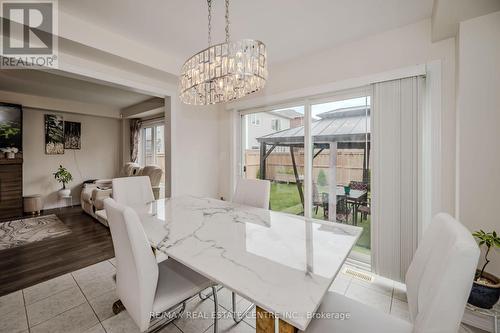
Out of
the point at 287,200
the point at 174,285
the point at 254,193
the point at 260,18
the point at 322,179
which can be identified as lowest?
the point at 174,285

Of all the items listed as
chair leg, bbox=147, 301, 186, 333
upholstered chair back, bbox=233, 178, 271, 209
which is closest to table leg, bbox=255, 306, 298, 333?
chair leg, bbox=147, 301, 186, 333

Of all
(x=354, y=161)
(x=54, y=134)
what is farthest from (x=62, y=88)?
(x=354, y=161)

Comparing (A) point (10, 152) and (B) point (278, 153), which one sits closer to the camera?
(B) point (278, 153)

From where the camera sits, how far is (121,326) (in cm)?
160

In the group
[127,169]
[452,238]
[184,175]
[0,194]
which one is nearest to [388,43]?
[452,238]

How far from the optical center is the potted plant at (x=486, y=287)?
1411 millimetres

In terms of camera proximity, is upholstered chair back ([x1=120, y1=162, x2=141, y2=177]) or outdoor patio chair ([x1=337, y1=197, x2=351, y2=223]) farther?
upholstered chair back ([x1=120, y1=162, x2=141, y2=177])

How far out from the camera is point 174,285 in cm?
133

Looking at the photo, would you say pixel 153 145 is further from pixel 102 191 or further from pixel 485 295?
pixel 485 295

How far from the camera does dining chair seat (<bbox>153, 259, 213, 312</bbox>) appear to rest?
1.21 metres

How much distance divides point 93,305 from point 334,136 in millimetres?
3029

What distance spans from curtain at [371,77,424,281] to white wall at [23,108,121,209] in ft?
21.8

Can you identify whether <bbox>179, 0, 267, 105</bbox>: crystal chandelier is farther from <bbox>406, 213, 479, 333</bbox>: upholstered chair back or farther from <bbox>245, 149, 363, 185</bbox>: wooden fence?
<bbox>245, 149, 363, 185</bbox>: wooden fence

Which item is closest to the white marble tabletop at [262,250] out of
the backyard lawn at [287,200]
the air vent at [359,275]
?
the air vent at [359,275]
